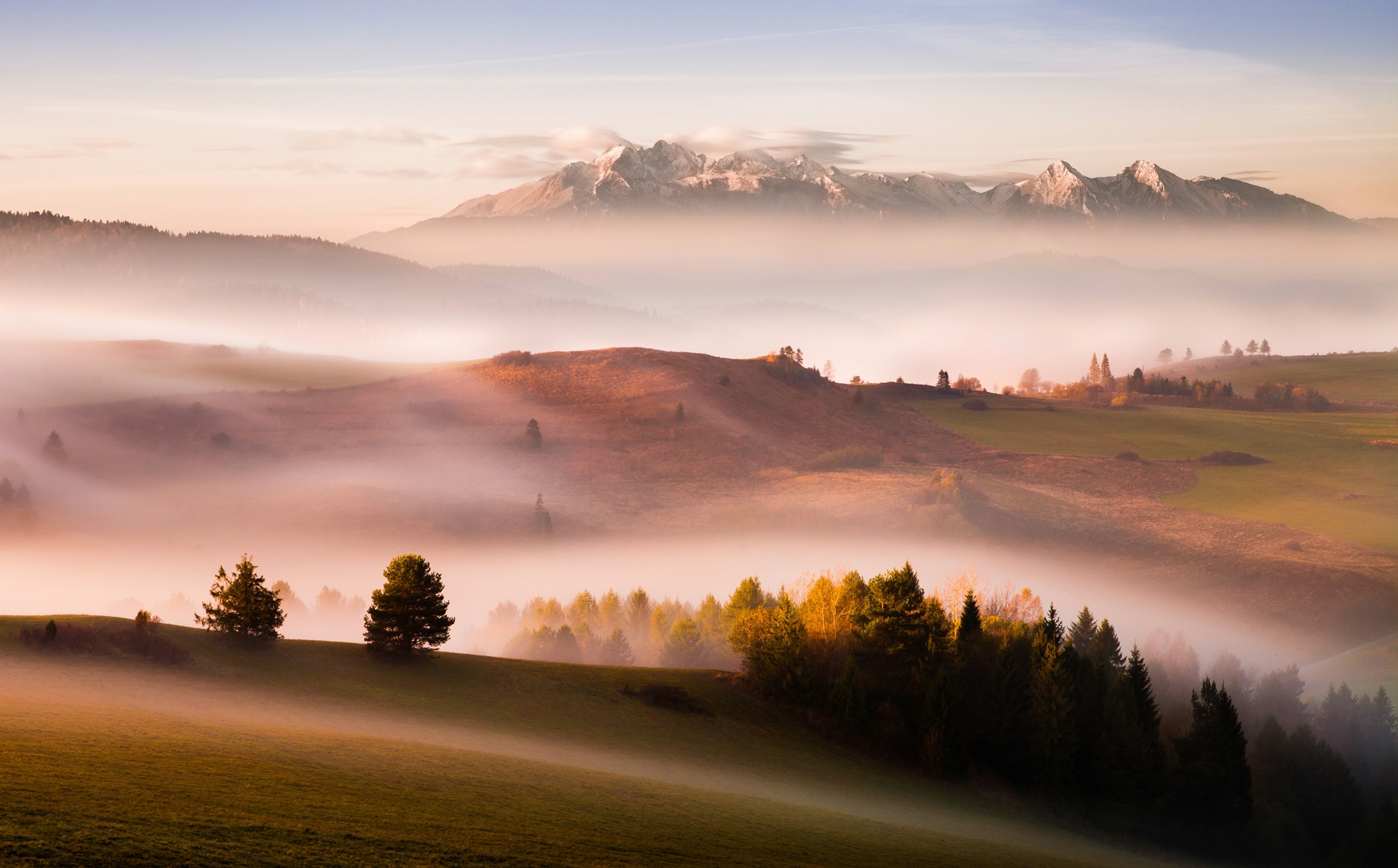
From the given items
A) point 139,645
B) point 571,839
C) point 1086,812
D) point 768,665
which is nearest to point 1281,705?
point 1086,812

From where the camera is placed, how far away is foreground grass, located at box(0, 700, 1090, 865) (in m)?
27.1

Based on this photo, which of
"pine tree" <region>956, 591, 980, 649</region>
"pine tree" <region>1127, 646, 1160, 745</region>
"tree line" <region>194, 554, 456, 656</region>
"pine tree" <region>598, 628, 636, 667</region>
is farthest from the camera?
"pine tree" <region>598, 628, 636, 667</region>

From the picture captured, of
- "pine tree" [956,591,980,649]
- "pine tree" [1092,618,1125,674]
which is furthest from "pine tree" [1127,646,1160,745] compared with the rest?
"pine tree" [956,591,980,649]

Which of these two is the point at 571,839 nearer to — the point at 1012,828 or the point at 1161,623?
the point at 1012,828

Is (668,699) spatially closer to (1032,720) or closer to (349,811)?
(1032,720)

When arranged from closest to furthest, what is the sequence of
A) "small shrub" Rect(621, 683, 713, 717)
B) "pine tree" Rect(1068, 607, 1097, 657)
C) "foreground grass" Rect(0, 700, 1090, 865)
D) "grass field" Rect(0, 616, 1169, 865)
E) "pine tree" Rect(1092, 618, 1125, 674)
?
1. "foreground grass" Rect(0, 700, 1090, 865)
2. "grass field" Rect(0, 616, 1169, 865)
3. "small shrub" Rect(621, 683, 713, 717)
4. "pine tree" Rect(1092, 618, 1125, 674)
5. "pine tree" Rect(1068, 607, 1097, 657)

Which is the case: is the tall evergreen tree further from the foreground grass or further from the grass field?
the foreground grass

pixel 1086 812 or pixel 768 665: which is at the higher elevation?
pixel 768 665

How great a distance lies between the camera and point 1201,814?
7600 cm

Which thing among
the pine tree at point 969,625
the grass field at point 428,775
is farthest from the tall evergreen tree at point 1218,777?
the pine tree at point 969,625

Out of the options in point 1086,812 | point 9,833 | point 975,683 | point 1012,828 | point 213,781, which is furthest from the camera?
point 975,683

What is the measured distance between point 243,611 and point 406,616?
10.1 m

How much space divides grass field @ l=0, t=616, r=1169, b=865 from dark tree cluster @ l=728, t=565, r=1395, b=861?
4.47 m

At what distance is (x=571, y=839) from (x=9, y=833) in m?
17.5
